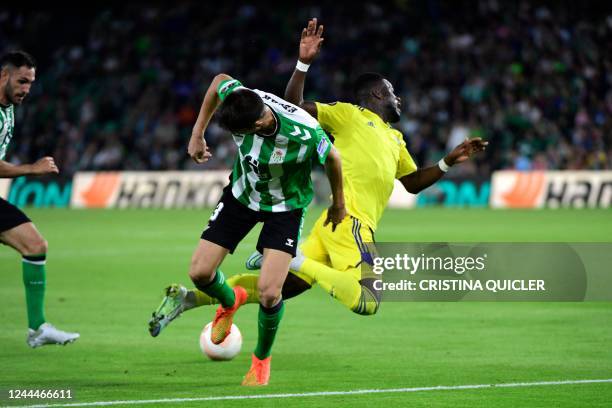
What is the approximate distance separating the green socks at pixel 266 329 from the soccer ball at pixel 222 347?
33.8 inches

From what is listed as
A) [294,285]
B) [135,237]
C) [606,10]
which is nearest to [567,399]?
[294,285]

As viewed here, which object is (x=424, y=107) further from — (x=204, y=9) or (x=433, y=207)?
(x=204, y=9)

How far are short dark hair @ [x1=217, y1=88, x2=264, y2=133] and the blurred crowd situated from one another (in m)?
22.1

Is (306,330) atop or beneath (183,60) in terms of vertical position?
atop

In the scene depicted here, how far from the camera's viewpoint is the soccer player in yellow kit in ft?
29.3

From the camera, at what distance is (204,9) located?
36.0 metres

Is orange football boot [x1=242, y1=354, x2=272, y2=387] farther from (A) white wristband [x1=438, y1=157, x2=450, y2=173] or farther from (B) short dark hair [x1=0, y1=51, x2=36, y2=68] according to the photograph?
(B) short dark hair [x1=0, y1=51, x2=36, y2=68]

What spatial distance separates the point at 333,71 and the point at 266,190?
24701mm

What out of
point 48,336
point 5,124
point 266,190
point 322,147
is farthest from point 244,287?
point 5,124

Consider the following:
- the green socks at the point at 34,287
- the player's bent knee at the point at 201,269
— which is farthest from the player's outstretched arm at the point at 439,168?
the green socks at the point at 34,287

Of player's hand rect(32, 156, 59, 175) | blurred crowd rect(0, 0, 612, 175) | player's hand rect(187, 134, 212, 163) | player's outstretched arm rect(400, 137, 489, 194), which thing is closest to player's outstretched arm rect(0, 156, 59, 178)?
player's hand rect(32, 156, 59, 175)

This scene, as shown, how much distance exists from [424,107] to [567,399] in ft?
78.8

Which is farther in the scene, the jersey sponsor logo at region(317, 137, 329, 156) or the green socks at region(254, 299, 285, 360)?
the green socks at region(254, 299, 285, 360)

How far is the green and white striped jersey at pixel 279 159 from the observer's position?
25.5 ft
